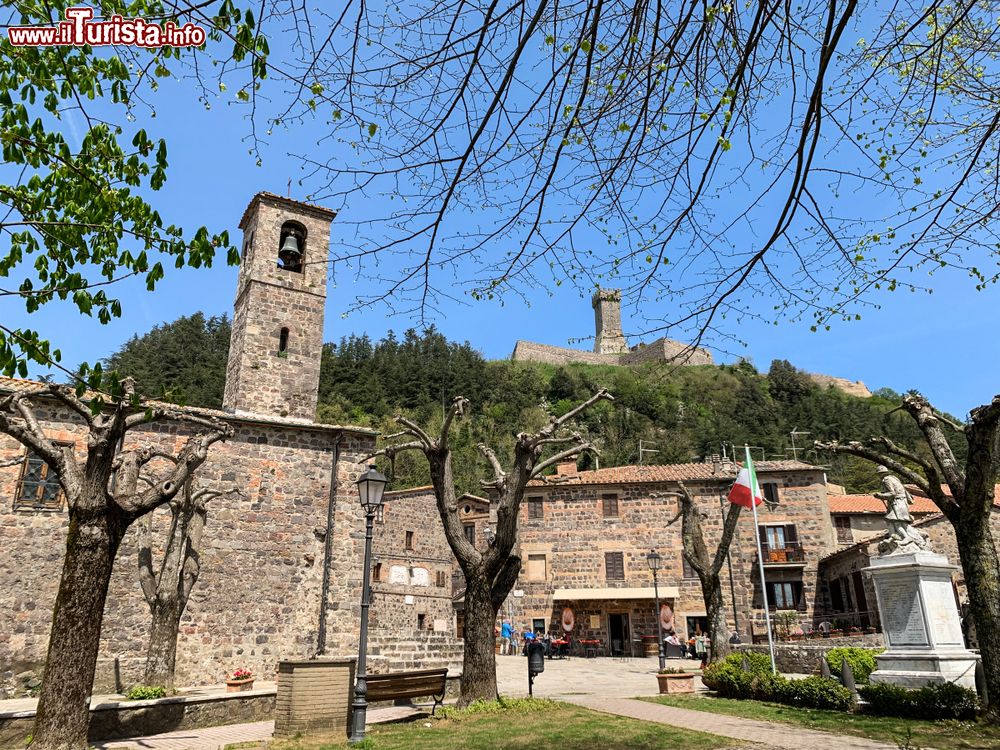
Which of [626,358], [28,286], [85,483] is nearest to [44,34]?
[28,286]

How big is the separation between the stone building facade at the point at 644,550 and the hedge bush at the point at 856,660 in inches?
605

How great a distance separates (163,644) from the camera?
1193 cm

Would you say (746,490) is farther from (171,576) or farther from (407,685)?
(171,576)

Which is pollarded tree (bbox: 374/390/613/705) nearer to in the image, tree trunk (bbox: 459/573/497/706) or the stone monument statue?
tree trunk (bbox: 459/573/497/706)

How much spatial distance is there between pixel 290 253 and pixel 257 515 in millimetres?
7082

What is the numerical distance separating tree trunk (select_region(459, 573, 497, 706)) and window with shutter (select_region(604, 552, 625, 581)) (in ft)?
66.7

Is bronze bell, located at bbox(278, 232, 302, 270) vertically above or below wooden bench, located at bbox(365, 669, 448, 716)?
above

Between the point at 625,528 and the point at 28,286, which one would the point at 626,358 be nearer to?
the point at 625,528

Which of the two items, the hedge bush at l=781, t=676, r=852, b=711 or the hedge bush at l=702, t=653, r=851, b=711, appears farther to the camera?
the hedge bush at l=702, t=653, r=851, b=711

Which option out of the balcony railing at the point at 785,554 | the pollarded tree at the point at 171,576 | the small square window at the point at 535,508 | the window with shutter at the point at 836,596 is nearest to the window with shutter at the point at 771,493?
the balcony railing at the point at 785,554

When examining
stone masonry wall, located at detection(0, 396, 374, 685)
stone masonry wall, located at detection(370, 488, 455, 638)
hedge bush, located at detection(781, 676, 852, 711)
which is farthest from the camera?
stone masonry wall, located at detection(370, 488, 455, 638)

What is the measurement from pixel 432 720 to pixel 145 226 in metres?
8.29

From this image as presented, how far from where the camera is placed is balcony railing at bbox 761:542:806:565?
29531 millimetres

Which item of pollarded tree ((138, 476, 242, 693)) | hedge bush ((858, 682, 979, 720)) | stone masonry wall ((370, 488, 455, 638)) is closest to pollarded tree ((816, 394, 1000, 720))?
hedge bush ((858, 682, 979, 720))
